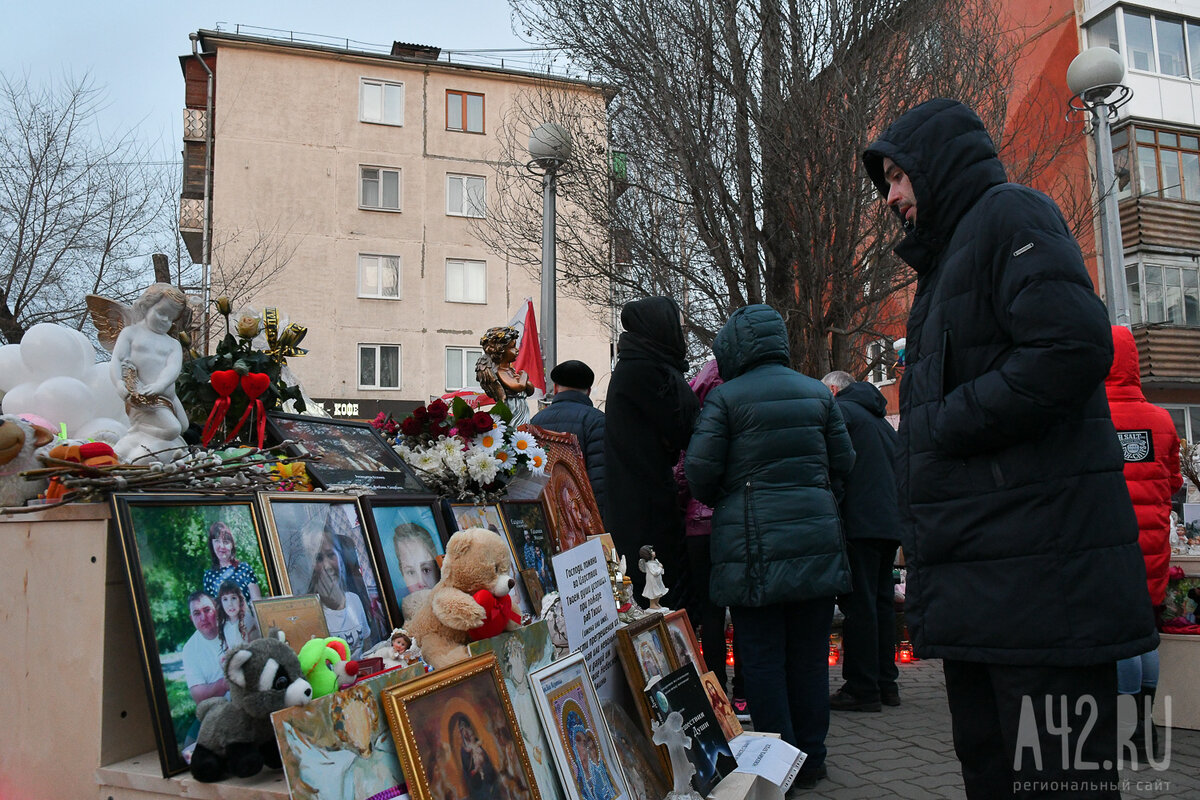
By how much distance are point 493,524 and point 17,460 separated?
133 centimetres

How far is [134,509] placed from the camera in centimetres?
179

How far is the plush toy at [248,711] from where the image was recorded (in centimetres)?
157

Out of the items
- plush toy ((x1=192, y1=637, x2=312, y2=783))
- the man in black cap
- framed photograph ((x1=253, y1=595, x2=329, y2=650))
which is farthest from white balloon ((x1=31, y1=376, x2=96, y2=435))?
the man in black cap

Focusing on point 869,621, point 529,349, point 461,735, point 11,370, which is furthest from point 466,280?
point 461,735

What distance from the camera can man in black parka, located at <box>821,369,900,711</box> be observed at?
4.84 meters

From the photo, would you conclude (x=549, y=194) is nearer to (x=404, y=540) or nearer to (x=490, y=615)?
(x=404, y=540)

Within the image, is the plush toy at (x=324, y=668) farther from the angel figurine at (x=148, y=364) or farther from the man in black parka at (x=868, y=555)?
the man in black parka at (x=868, y=555)

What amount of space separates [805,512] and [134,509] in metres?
2.43

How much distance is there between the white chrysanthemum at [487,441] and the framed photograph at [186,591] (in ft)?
3.23

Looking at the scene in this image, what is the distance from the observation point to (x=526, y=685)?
194 centimetres

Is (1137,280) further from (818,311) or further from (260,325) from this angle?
(260,325)

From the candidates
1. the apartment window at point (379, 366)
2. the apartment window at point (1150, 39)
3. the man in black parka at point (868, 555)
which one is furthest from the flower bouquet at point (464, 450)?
the apartment window at point (379, 366)

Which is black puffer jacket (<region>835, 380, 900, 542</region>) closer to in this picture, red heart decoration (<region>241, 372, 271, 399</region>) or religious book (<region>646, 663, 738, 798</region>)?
religious book (<region>646, 663, 738, 798</region>)

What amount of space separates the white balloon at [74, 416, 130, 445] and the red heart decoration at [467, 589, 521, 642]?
4.09ft
